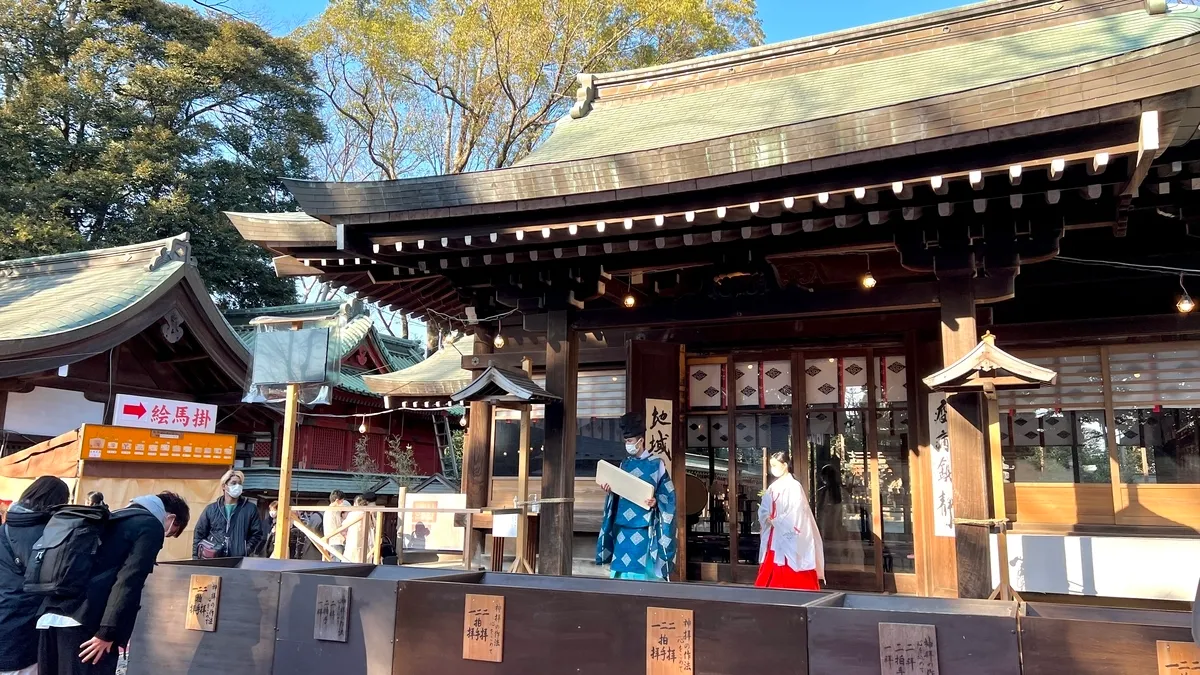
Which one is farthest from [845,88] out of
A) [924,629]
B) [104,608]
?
[104,608]

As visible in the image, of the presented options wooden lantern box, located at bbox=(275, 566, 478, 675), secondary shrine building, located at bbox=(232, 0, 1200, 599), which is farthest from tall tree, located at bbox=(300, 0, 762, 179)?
wooden lantern box, located at bbox=(275, 566, 478, 675)

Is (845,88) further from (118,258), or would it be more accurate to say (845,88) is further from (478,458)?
(118,258)

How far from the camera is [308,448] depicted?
18.4 m

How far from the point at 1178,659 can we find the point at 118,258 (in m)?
15.6

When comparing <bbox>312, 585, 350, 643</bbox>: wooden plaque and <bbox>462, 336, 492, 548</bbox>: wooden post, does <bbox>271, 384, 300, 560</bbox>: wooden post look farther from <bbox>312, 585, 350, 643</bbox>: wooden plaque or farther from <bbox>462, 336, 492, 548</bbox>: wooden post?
<bbox>462, 336, 492, 548</bbox>: wooden post

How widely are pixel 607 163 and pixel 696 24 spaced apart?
16354 mm

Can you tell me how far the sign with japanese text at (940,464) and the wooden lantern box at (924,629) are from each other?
4.34m

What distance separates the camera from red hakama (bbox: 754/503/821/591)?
22.7ft

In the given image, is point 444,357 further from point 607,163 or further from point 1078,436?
point 1078,436

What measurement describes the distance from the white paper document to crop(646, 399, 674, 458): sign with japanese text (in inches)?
61.9

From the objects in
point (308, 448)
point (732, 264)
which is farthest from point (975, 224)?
point (308, 448)

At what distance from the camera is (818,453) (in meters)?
8.55

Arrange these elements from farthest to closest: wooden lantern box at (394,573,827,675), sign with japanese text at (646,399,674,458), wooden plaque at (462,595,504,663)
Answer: sign with japanese text at (646,399,674,458), wooden plaque at (462,595,504,663), wooden lantern box at (394,573,827,675)

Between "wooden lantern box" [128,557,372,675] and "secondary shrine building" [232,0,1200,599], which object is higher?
"secondary shrine building" [232,0,1200,599]
